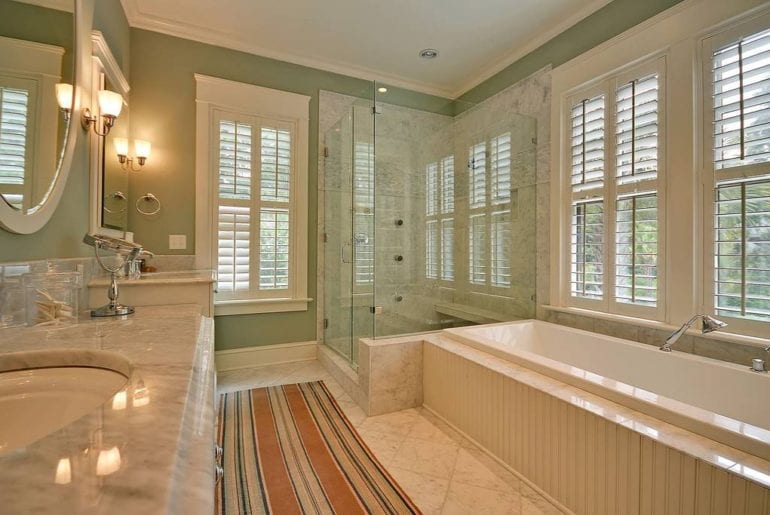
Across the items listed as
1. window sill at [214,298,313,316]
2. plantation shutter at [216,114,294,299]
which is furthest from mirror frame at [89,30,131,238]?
window sill at [214,298,313,316]

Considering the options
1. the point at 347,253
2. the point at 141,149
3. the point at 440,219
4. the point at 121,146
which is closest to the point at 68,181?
the point at 121,146

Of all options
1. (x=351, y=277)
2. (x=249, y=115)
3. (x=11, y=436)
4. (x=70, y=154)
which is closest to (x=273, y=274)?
(x=351, y=277)

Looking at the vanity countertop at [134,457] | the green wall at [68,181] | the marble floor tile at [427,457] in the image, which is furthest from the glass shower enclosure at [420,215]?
the vanity countertop at [134,457]

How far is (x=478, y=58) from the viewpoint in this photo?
3.23m

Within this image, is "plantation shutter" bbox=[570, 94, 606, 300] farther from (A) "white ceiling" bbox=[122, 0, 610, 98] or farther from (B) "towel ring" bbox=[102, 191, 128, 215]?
(B) "towel ring" bbox=[102, 191, 128, 215]

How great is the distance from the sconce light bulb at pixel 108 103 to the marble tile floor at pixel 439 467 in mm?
2230

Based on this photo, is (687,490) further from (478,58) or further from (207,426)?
(478,58)

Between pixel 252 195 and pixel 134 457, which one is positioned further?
pixel 252 195

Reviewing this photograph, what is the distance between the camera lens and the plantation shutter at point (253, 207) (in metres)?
2.99

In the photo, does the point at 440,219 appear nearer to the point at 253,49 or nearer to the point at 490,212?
the point at 490,212

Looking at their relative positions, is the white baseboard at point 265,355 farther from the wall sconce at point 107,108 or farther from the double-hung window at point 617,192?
the double-hung window at point 617,192

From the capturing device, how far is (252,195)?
10.1ft

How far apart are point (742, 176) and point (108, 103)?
334 cm

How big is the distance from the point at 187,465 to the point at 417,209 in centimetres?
297
